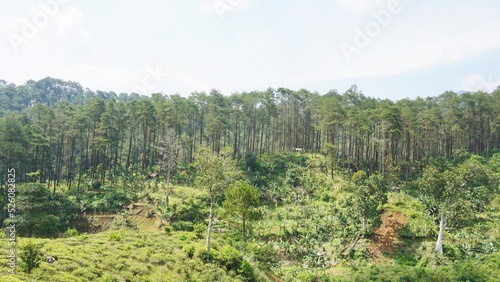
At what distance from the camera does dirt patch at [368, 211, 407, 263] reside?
29672 mm

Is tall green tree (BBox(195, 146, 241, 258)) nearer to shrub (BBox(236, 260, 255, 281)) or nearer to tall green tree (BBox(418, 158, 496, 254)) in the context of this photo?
shrub (BBox(236, 260, 255, 281))

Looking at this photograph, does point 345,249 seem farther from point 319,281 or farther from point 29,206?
point 29,206

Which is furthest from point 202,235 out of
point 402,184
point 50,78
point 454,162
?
point 50,78

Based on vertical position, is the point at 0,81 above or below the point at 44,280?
above

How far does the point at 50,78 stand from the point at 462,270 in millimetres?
200546

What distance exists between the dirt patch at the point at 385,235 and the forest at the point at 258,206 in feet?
0.49

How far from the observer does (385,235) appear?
103ft

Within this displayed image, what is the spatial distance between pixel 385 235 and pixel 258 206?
13.3 meters

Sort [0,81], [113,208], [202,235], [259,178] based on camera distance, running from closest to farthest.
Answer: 1. [202,235]
2. [113,208]
3. [259,178]
4. [0,81]

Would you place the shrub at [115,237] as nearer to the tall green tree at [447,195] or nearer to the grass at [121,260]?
the grass at [121,260]

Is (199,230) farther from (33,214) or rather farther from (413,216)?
(413,216)

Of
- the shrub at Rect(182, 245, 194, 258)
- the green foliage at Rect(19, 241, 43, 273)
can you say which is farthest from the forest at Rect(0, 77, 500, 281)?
the shrub at Rect(182, 245, 194, 258)

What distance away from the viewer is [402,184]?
148 ft

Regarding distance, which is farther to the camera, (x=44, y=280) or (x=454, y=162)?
(x=454, y=162)
